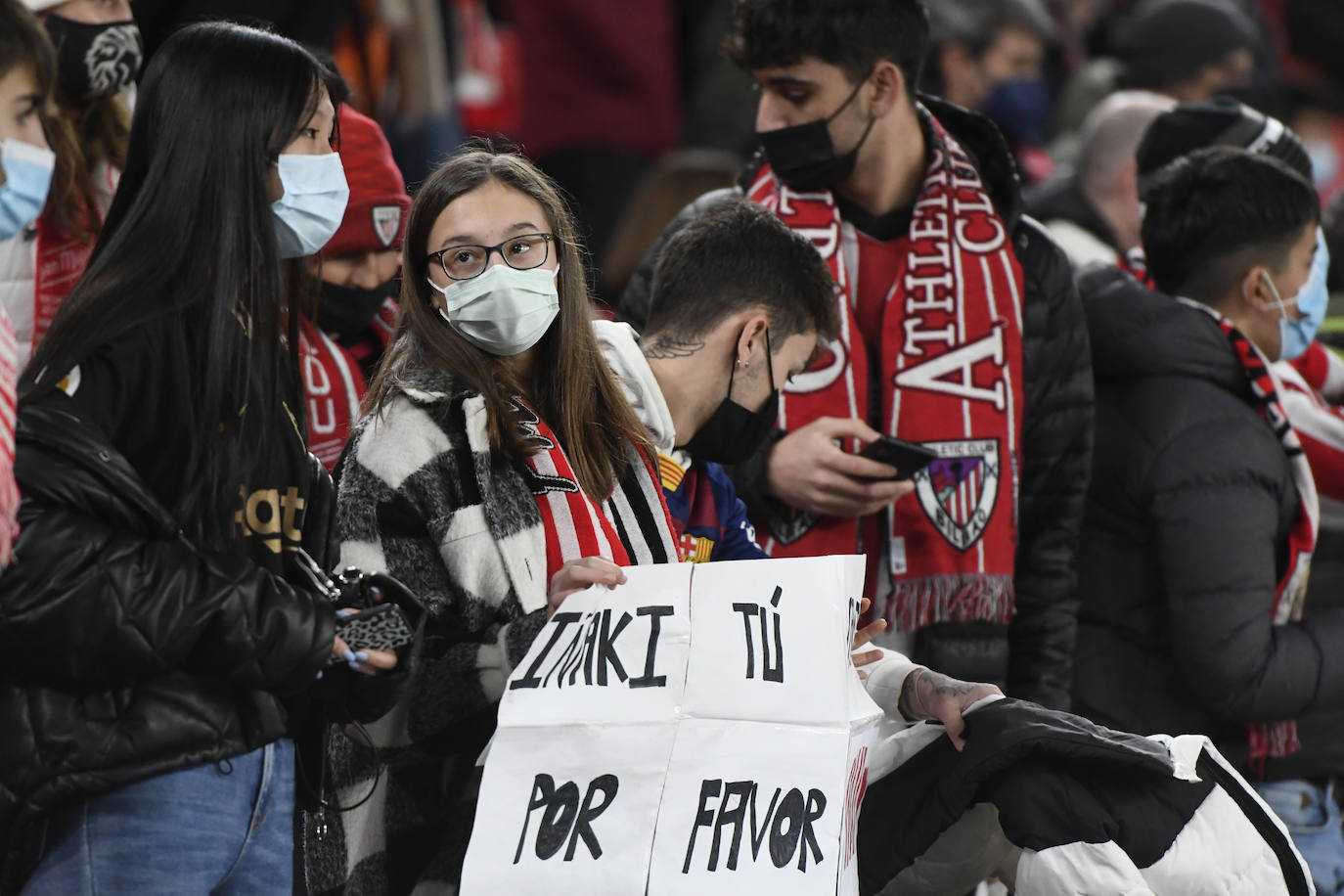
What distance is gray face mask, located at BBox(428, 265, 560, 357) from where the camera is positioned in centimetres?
288

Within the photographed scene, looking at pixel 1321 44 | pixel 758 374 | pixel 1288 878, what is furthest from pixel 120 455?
pixel 1321 44

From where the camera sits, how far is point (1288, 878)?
2752 mm

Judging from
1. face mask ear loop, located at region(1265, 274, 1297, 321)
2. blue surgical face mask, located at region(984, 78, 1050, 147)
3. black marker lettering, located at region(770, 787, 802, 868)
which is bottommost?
blue surgical face mask, located at region(984, 78, 1050, 147)

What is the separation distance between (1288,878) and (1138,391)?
1.40 meters

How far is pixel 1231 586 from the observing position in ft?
11.6

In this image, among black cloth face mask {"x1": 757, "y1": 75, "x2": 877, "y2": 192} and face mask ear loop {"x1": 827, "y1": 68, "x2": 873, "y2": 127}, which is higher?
face mask ear loop {"x1": 827, "y1": 68, "x2": 873, "y2": 127}

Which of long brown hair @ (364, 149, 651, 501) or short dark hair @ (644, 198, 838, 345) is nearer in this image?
long brown hair @ (364, 149, 651, 501)

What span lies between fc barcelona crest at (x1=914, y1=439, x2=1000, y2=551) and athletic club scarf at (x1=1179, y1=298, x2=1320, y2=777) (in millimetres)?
594

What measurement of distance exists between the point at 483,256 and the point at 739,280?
0.57 m

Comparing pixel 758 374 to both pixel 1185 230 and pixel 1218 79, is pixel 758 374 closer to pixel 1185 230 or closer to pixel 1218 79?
pixel 1185 230

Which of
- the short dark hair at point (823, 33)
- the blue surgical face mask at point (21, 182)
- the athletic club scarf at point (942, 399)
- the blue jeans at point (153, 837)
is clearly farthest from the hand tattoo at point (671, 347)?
the blue jeans at point (153, 837)

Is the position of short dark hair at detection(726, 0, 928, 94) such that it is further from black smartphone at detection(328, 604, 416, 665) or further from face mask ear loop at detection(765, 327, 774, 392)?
black smartphone at detection(328, 604, 416, 665)

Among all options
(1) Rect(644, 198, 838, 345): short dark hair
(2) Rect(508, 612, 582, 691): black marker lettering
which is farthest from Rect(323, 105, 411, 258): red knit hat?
(2) Rect(508, 612, 582, 691): black marker lettering

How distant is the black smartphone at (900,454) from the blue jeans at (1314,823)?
41.1 inches
